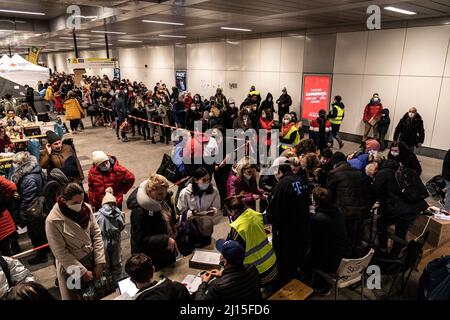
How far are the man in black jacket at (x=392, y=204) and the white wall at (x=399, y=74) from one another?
628cm

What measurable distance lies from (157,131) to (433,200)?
30.9ft

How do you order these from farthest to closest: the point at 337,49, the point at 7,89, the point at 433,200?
the point at 7,89 < the point at 337,49 < the point at 433,200

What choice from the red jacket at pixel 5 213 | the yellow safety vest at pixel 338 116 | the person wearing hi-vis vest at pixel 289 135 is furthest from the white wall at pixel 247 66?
the red jacket at pixel 5 213

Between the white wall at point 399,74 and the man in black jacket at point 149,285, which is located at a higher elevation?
the white wall at point 399,74

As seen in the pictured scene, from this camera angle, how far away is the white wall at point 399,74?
28.5 feet

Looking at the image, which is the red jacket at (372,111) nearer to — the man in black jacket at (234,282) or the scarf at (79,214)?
the man in black jacket at (234,282)

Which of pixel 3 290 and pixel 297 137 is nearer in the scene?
pixel 3 290

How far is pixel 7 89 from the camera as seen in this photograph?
46.9ft

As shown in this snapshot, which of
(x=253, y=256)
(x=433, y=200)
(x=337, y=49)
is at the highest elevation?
(x=337, y=49)

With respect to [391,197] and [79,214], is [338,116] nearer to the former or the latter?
[391,197]

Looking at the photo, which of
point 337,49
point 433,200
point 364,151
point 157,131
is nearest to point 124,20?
point 157,131

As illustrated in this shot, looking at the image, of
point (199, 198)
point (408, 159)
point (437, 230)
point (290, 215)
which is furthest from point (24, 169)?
point (408, 159)

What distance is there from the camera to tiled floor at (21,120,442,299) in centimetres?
385

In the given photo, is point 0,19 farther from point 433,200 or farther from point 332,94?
point 433,200
